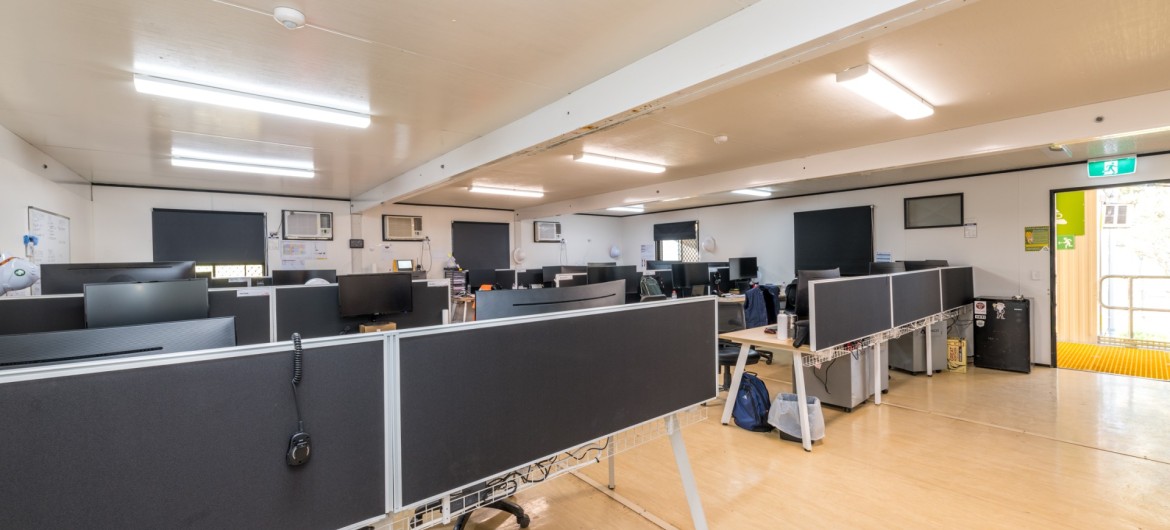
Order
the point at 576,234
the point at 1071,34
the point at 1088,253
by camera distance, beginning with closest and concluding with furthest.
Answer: the point at 1071,34 → the point at 1088,253 → the point at 576,234

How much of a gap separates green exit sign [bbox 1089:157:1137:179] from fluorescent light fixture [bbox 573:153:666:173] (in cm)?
464

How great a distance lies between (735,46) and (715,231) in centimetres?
716

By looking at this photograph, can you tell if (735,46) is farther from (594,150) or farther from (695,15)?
(594,150)

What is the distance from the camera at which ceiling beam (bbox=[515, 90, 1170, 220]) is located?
3.16m

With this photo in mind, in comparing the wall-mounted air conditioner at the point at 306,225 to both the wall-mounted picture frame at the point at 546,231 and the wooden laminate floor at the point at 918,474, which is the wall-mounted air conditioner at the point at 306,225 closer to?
the wall-mounted picture frame at the point at 546,231

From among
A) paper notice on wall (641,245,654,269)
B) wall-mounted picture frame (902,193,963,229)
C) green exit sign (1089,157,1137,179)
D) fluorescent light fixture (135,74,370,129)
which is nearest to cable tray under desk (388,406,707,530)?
fluorescent light fixture (135,74,370,129)

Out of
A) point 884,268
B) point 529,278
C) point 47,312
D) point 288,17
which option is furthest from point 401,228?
point 884,268

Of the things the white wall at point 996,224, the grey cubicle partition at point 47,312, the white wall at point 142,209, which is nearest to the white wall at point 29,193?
the white wall at point 142,209

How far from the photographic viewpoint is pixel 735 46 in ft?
6.87

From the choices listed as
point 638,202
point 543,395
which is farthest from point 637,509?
point 638,202

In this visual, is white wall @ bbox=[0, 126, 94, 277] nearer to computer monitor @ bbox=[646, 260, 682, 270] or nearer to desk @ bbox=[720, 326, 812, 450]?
desk @ bbox=[720, 326, 812, 450]

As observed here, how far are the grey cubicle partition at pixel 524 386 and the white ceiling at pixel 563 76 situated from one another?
1431mm

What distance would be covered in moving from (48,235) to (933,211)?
33.8ft

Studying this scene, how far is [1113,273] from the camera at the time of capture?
615cm
